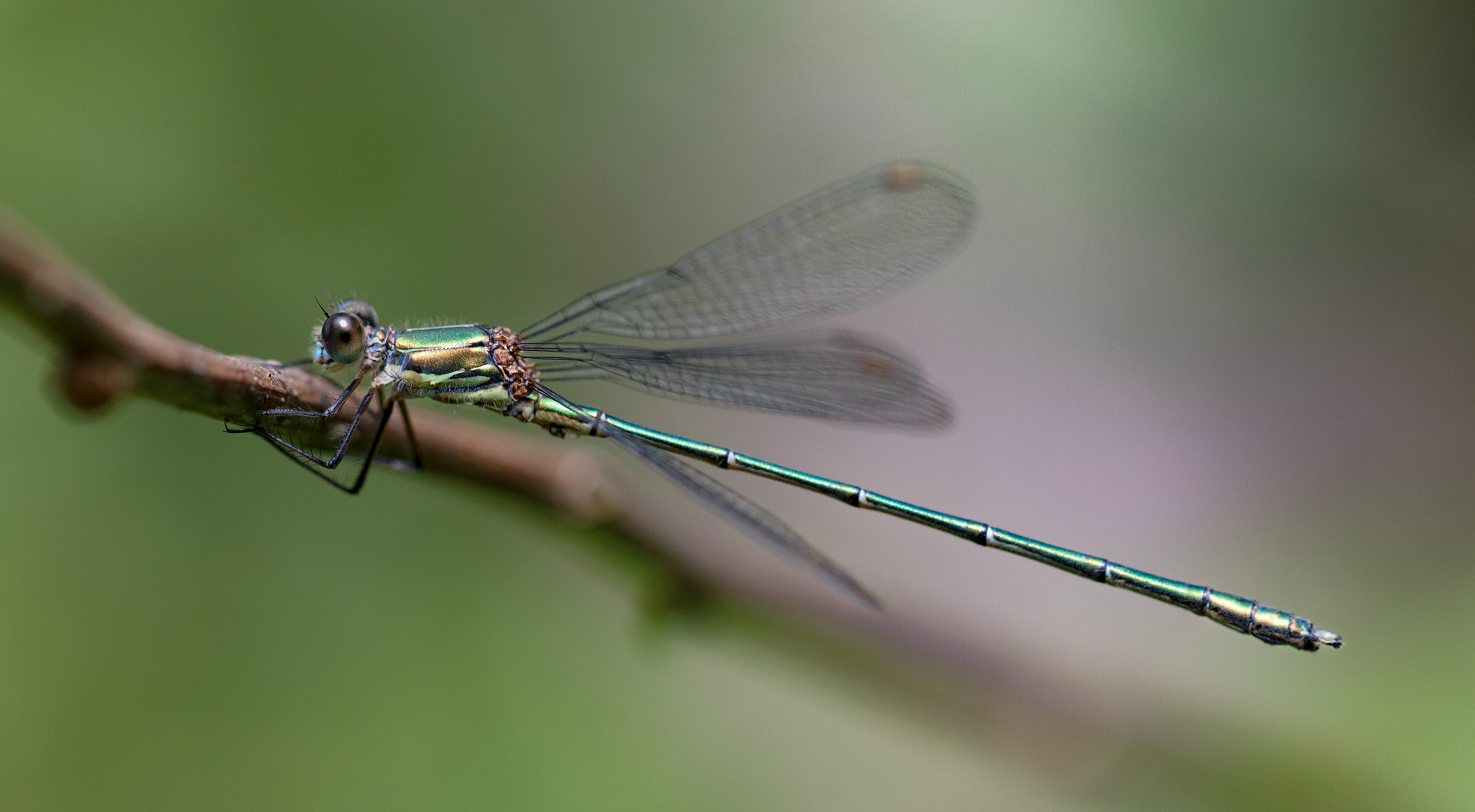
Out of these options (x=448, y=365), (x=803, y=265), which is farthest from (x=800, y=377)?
(x=448, y=365)

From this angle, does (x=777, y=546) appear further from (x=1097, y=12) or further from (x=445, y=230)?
(x=1097, y=12)

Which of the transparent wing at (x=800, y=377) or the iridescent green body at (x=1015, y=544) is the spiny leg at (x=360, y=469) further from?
the transparent wing at (x=800, y=377)

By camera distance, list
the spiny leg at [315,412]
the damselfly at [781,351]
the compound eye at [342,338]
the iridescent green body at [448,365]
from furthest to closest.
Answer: the damselfly at [781,351] → the iridescent green body at [448,365] → the compound eye at [342,338] → the spiny leg at [315,412]

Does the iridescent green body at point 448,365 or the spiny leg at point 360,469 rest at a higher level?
the iridescent green body at point 448,365

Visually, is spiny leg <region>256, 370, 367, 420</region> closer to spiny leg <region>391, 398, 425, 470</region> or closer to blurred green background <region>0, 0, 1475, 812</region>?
spiny leg <region>391, 398, 425, 470</region>

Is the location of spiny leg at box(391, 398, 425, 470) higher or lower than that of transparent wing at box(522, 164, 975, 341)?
lower

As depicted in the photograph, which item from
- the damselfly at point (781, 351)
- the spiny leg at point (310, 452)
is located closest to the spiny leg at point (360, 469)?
the spiny leg at point (310, 452)

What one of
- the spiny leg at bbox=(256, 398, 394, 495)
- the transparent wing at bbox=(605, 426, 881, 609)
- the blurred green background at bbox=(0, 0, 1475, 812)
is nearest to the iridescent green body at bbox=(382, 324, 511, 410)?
the spiny leg at bbox=(256, 398, 394, 495)
